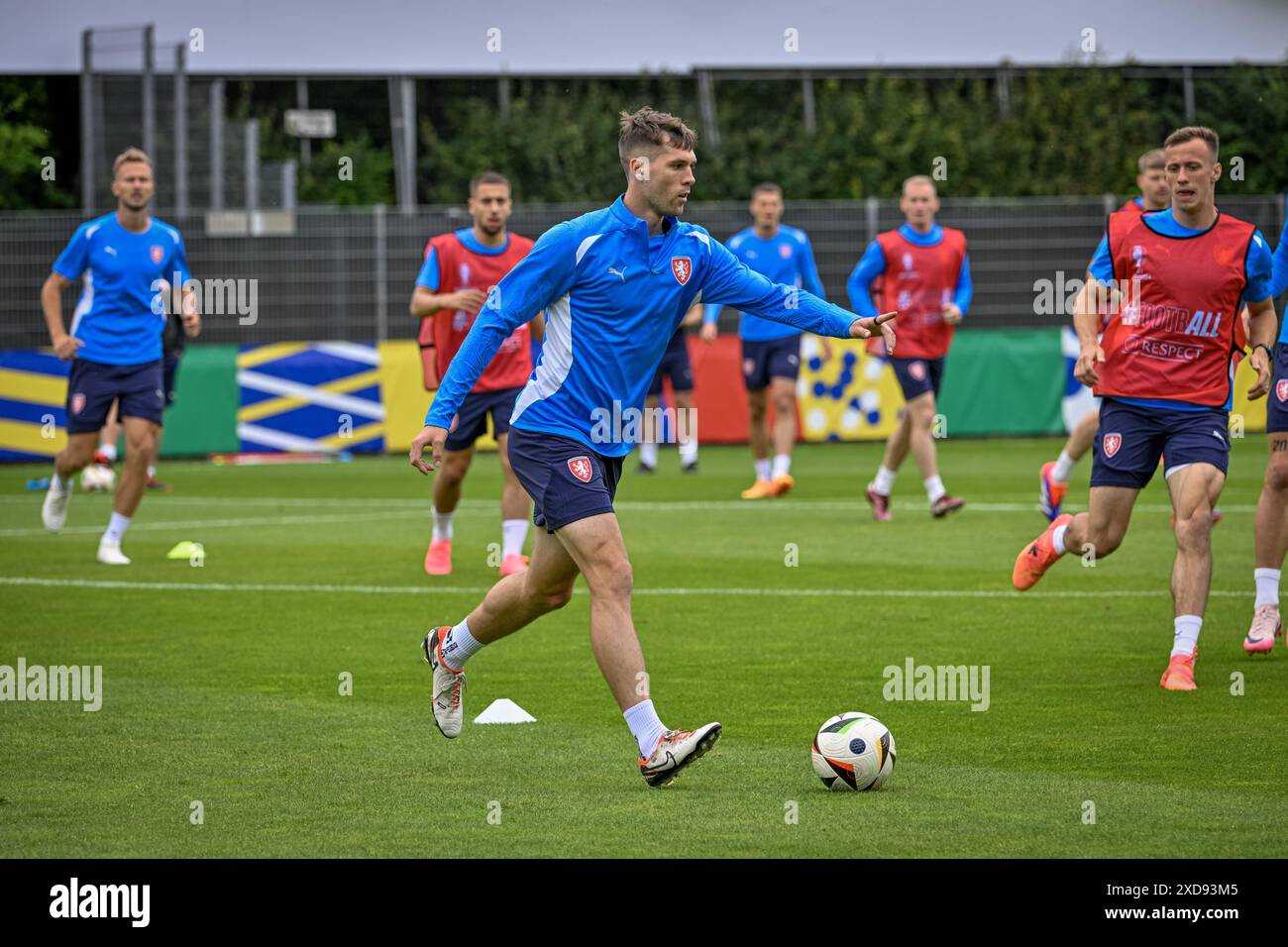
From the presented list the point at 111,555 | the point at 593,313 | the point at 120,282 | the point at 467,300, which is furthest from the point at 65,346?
the point at 593,313

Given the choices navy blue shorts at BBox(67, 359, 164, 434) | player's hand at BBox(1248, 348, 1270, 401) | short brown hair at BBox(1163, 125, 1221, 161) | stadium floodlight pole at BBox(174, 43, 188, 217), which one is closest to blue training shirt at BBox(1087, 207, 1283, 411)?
player's hand at BBox(1248, 348, 1270, 401)

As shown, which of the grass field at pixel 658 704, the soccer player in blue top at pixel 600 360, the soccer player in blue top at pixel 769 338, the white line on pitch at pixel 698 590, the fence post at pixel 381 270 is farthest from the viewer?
the fence post at pixel 381 270

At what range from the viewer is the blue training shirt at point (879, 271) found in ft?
51.5

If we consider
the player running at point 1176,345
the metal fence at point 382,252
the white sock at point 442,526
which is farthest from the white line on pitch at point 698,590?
the metal fence at point 382,252

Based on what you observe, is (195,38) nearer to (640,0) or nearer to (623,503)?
(640,0)

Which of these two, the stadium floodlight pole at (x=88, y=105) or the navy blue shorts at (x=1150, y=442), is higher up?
the stadium floodlight pole at (x=88, y=105)

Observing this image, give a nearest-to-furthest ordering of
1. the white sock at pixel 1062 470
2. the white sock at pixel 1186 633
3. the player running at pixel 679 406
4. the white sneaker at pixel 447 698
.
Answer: the white sneaker at pixel 447 698 < the white sock at pixel 1186 633 < the white sock at pixel 1062 470 < the player running at pixel 679 406

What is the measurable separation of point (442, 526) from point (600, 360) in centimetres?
595

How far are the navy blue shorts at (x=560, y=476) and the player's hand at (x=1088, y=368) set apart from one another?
2.72 m

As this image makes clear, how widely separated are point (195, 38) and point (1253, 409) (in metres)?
15.8

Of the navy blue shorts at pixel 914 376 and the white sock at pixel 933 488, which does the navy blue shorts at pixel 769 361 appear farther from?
the white sock at pixel 933 488

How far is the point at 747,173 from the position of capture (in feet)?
106

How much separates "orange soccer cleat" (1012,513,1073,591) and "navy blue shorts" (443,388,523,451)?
3.63 metres
